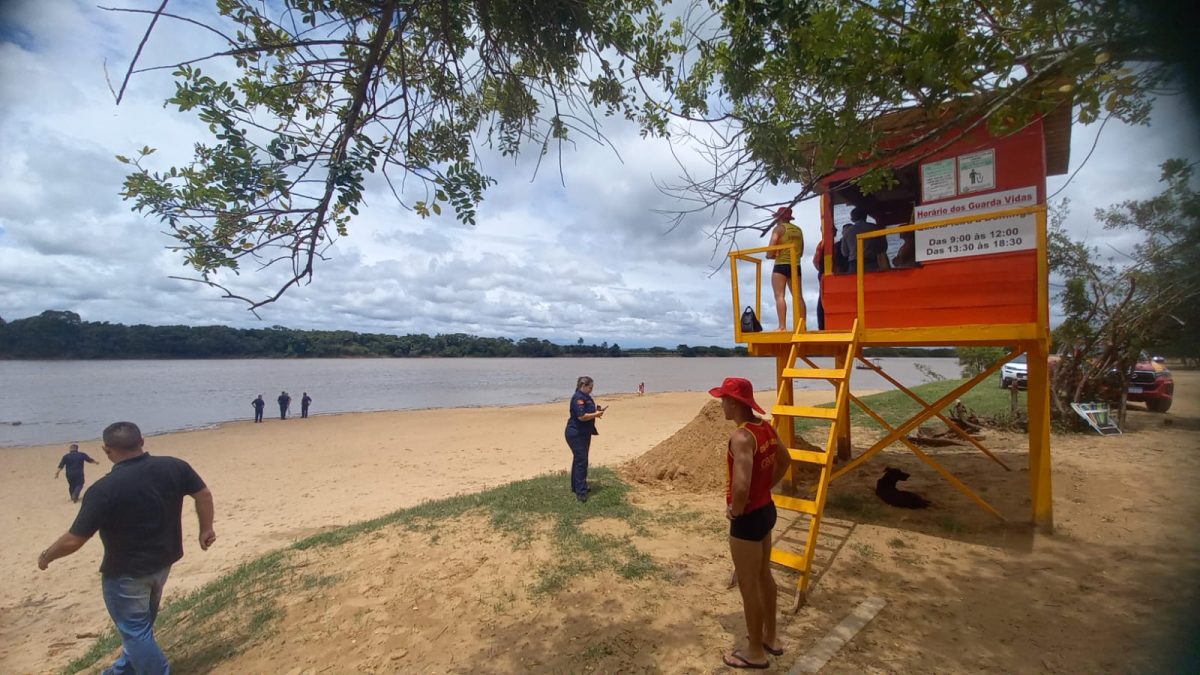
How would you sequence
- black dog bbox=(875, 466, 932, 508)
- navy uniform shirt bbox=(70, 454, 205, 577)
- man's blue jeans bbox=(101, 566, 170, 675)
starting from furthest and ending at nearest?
black dog bbox=(875, 466, 932, 508) → man's blue jeans bbox=(101, 566, 170, 675) → navy uniform shirt bbox=(70, 454, 205, 577)

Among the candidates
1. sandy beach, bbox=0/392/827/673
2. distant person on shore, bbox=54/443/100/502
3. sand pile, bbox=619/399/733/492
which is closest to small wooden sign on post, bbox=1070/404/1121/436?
sand pile, bbox=619/399/733/492

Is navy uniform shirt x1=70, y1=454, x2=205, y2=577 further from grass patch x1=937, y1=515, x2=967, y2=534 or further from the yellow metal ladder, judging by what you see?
grass patch x1=937, y1=515, x2=967, y2=534

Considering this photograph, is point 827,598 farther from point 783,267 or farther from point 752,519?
point 783,267

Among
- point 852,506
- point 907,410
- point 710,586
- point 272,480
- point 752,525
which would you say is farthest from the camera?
point 907,410

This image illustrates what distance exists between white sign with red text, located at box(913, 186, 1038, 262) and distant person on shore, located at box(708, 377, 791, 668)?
3689mm

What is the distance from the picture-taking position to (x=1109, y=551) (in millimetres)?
5344

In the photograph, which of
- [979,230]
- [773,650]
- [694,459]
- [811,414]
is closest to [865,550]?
[811,414]

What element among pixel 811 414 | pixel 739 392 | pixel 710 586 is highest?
pixel 739 392

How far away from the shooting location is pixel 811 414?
5.24 meters

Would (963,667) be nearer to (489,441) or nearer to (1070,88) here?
(1070,88)

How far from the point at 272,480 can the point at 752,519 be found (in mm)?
15515

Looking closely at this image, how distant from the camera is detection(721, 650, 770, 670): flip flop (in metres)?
3.56

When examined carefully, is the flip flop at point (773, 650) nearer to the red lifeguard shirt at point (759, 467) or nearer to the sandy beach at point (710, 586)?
the sandy beach at point (710, 586)

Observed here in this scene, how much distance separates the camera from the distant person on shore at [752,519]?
3463 mm
